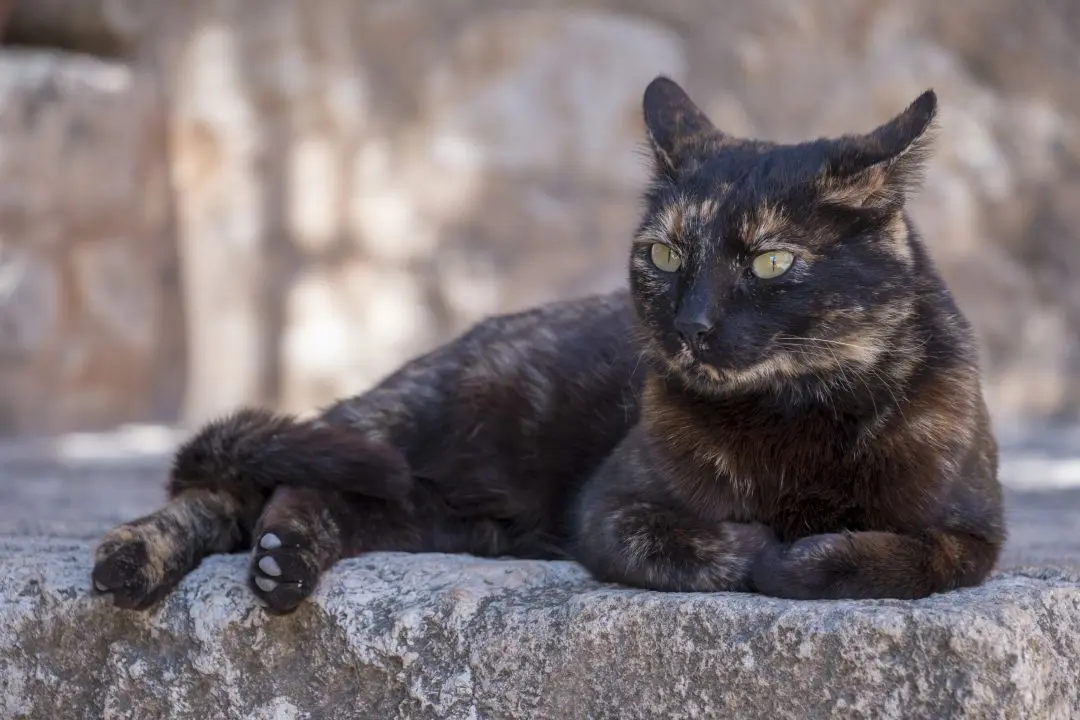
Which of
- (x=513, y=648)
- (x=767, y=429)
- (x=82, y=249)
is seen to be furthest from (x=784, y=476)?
(x=82, y=249)

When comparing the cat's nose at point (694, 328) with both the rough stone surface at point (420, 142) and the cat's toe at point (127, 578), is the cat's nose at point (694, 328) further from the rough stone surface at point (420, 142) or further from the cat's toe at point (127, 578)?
the rough stone surface at point (420, 142)

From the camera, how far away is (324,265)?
699cm

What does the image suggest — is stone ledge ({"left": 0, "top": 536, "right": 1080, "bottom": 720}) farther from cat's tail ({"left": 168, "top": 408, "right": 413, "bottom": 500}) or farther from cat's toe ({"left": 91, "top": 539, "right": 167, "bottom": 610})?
cat's tail ({"left": 168, "top": 408, "right": 413, "bottom": 500})

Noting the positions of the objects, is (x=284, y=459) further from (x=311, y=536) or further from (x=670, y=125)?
(x=670, y=125)

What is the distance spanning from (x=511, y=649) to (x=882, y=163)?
106 centimetres

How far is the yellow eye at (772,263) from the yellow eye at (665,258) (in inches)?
6.4

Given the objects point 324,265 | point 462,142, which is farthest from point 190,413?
point 462,142

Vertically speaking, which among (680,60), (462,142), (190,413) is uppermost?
(680,60)

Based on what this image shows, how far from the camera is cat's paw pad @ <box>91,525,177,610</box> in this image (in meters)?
2.29

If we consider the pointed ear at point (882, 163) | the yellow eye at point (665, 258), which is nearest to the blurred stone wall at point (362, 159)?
the yellow eye at point (665, 258)

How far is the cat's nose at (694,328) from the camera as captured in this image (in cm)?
218

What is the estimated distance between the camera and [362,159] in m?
6.97

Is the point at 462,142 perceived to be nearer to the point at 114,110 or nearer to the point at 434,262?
the point at 434,262

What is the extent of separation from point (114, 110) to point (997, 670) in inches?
233
